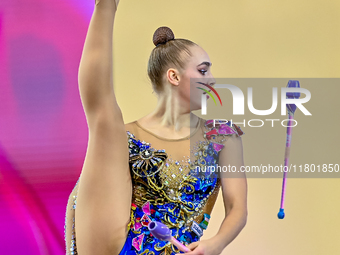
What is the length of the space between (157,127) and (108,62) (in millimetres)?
257

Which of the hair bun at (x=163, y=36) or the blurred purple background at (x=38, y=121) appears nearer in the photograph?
the hair bun at (x=163, y=36)

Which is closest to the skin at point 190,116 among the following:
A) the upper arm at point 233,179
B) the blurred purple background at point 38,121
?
the upper arm at point 233,179

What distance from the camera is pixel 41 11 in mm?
1684

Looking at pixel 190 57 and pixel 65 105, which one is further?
pixel 65 105

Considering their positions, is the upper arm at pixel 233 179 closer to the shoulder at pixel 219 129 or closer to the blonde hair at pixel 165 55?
the shoulder at pixel 219 129

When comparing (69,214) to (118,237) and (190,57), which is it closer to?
(118,237)

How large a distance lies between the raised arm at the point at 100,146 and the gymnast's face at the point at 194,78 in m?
0.23

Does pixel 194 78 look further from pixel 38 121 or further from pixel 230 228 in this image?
pixel 38 121

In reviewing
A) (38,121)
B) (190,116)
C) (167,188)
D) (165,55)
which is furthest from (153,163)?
(38,121)

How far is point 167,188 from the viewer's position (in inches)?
43.4

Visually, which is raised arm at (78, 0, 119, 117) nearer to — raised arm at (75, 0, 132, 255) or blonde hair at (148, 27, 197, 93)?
raised arm at (75, 0, 132, 255)

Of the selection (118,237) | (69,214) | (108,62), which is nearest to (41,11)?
(108,62)

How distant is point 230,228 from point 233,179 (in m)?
0.14

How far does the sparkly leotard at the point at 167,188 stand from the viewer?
1062 mm
